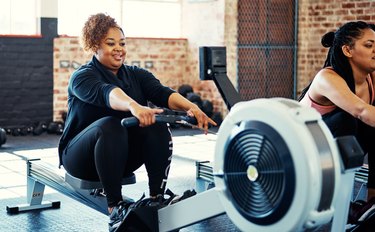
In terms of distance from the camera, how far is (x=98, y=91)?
2494 millimetres

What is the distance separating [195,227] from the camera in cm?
300

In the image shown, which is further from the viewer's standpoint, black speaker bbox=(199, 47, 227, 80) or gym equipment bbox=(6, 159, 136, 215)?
gym equipment bbox=(6, 159, 136, 215)

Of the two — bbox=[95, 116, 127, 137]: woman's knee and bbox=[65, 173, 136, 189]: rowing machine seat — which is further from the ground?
bbox=[95, 116, 127, 137]: woman's knee

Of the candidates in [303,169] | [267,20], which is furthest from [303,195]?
[267,20]

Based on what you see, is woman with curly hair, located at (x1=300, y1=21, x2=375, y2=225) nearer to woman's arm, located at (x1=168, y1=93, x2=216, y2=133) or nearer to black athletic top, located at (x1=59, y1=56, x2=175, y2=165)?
woman's arm, located at (x1=168, y1=93, x2=216, y2=133)

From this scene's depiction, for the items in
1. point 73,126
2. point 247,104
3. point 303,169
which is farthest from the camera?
point 73,126

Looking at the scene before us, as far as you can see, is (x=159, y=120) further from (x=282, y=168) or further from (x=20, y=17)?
(x=20, y=17)

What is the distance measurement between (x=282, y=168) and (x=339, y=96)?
3.20 ft

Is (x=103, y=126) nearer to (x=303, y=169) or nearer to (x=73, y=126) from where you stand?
(x=73, y=126)

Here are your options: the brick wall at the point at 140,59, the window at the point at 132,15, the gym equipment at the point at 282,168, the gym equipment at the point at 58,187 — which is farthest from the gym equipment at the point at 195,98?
the gym equipment at the point at 282,168

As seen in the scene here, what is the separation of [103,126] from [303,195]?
102 centimetres

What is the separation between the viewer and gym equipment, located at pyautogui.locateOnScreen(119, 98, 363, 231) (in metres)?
1.61

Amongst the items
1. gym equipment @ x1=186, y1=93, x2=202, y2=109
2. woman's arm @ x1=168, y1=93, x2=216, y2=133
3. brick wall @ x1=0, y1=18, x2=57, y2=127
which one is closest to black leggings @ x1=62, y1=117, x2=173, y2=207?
woman's arm @ x1=168, y1=93, x2=216, y2=133

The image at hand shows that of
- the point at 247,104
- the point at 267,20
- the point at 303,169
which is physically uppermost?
the point at 267,20
